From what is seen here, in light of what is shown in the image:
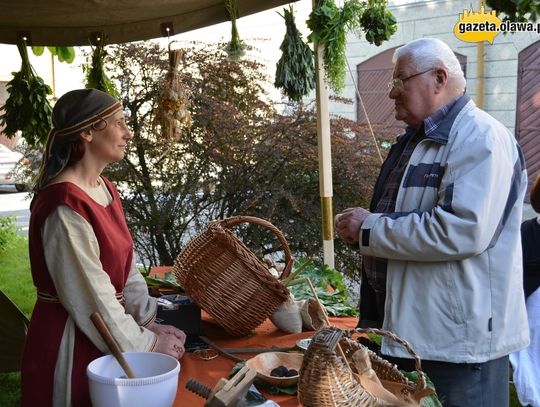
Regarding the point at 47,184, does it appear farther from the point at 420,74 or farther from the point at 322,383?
the point at 420,74

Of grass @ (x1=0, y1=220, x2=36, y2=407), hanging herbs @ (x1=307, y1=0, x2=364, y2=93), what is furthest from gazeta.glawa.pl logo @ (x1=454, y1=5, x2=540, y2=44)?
grass @ (x1=0, y1=220, x2=36, y2=407)

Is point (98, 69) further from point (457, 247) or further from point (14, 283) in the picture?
point (14, 283)

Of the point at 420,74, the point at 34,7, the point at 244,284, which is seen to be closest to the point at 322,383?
the point at 244,284

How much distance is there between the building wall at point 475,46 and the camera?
1010 centimetres

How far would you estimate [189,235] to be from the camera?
578 centimetres

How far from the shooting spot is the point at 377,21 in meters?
2.98

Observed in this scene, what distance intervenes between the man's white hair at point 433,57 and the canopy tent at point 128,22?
1.09m

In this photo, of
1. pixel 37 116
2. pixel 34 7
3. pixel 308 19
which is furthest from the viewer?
pixel 37 116

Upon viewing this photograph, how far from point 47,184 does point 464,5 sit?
10.4 metres

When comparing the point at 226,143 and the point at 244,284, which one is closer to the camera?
the point at 244,284

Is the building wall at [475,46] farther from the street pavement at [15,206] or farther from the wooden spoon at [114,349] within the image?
the wooden spoon at [114,349]

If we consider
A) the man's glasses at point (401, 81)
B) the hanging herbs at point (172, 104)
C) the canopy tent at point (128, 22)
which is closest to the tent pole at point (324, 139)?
the canopy tent at point (128, 22)

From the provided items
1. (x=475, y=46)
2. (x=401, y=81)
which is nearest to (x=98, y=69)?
(x=401, y=81)

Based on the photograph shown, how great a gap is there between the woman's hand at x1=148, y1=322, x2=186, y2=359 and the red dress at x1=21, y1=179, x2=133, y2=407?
0.62ft
